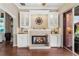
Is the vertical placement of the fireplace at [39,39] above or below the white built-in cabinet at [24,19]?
below

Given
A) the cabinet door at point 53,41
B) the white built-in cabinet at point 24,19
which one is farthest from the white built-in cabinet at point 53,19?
the white built-in cabinet at point 24,19

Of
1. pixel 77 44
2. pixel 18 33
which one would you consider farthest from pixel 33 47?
pixel 77 44

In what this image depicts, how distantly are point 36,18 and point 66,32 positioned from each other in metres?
2.23

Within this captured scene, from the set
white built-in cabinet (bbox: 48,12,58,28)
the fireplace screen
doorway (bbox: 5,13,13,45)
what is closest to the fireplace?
the fireplace screen

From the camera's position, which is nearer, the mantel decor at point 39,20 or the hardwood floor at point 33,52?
the hardwood floor at point 33,52

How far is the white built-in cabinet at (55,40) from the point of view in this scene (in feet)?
30.4

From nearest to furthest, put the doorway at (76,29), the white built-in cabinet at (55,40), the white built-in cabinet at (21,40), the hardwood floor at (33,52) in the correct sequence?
the doorway at (76,29)
the hardwood floor at (33,52)
the white built-in cabinet at (21,40)
the white built-in cabinet at (55,40)

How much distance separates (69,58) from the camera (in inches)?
71.0

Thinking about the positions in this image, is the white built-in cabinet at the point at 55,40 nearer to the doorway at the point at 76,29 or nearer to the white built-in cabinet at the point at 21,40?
the white built-in cabinet at the point at 21,40

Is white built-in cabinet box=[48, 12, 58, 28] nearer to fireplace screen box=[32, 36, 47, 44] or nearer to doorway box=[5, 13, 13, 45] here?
fireplace screen box=[32, 36, 47, 44]

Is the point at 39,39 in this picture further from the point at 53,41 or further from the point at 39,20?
the point at 39,20

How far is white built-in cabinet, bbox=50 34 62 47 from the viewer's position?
926 cm

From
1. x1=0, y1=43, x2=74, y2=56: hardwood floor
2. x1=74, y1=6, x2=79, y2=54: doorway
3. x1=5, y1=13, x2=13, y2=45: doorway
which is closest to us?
x1=74, y1=6, x2=79, y2=54: doorway

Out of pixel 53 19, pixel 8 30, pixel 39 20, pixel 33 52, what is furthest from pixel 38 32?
pixel 8 30
